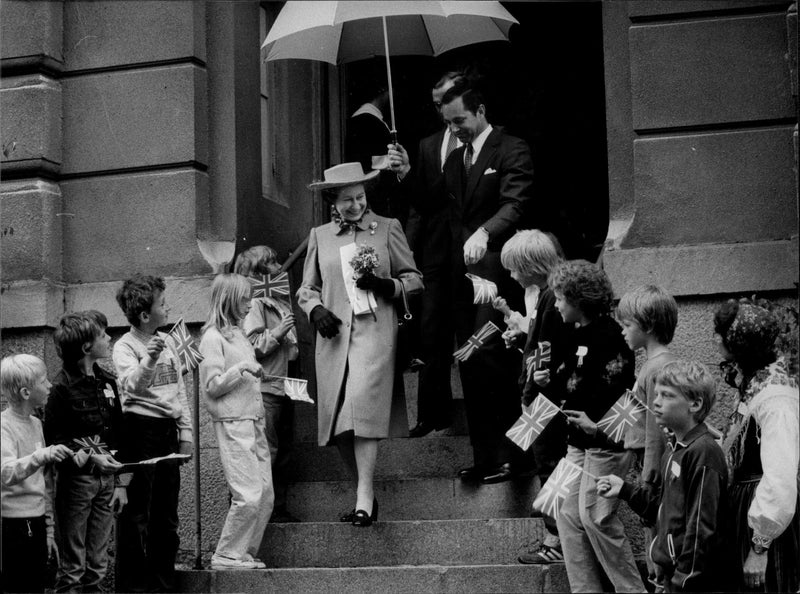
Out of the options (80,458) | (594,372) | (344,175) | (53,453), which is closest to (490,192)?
(344,175)

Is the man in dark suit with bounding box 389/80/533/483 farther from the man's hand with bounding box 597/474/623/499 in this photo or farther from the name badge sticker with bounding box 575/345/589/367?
the man's hand with bounding box 597/474/623/499

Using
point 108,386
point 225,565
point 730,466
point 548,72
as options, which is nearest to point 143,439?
point 108,386

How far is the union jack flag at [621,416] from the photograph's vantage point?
6.98m

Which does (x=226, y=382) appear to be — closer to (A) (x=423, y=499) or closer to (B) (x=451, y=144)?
(A) (x=423, y=499)

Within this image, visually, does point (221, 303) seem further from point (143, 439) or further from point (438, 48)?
point (438, 48)

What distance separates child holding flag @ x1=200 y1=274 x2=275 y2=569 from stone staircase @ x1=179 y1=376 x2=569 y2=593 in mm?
278

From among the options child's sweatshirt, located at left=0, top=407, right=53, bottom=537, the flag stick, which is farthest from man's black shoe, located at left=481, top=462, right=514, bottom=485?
child's sweatshirt, located at left=0, top=407, right=53, bottom=537

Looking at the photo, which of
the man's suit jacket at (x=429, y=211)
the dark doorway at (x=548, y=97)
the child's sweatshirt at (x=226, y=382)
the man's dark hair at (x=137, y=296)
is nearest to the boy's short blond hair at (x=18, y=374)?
the man's dark hair at (x=137, y=296)

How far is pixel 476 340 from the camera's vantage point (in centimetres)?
830

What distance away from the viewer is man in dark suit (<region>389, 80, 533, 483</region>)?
28.5 feet

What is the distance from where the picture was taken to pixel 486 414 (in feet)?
28.5

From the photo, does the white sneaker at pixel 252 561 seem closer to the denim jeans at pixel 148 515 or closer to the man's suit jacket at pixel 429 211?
the denim jeans at pixel 148 515

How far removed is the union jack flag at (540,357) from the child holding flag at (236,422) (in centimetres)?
162

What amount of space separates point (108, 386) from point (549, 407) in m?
2.53
